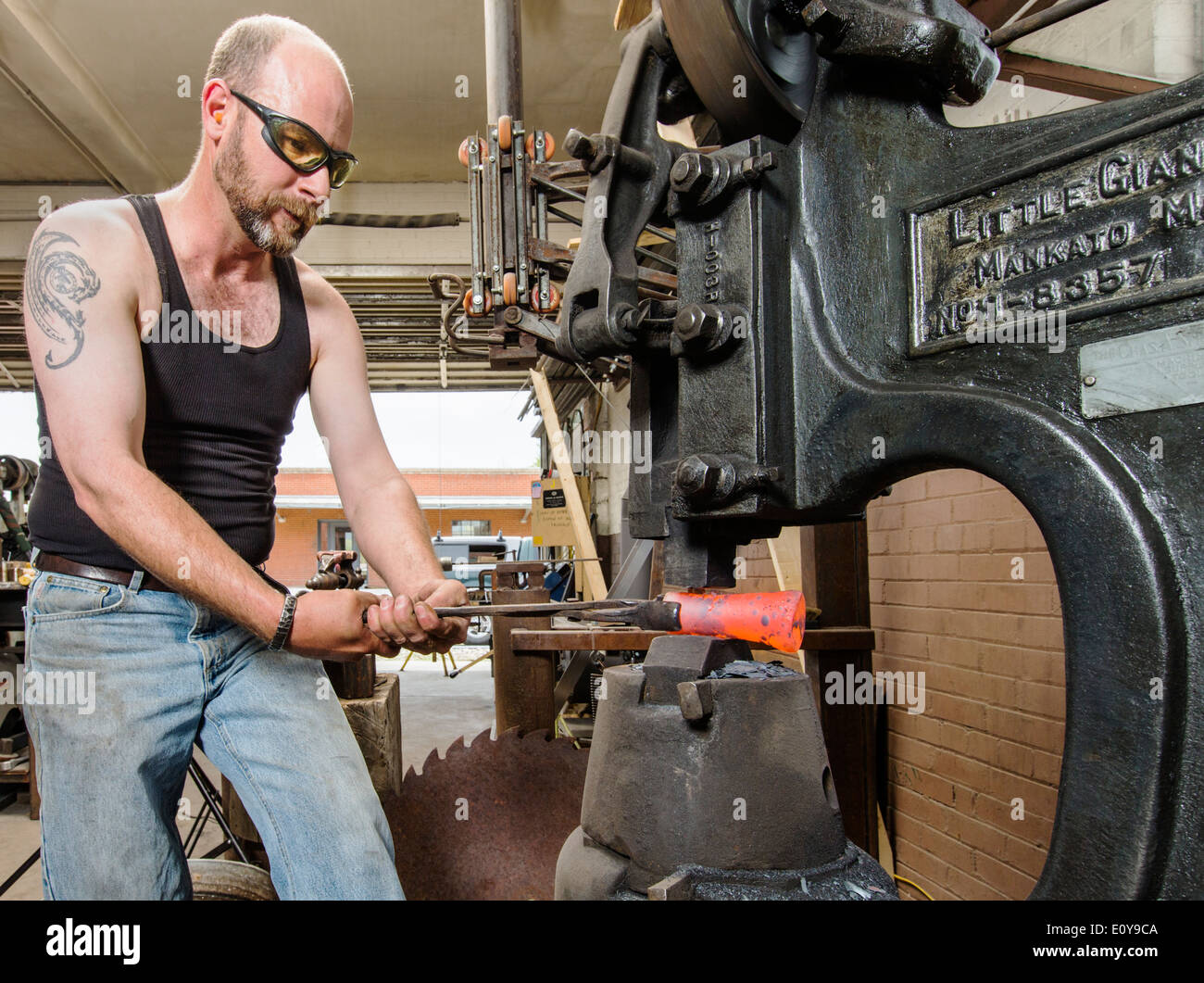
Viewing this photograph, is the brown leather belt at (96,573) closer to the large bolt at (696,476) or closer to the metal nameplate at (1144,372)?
the large bolt at (696,476)

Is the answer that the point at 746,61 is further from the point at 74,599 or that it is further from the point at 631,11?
the point at 631,11

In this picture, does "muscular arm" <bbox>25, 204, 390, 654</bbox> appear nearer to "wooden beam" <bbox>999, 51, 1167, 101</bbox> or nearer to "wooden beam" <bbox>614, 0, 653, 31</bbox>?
"wooden beam" <bbox>999, 51, 1167, 101</bbox>

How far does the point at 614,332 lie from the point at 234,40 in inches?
44.3

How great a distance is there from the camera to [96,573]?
59.8 inches

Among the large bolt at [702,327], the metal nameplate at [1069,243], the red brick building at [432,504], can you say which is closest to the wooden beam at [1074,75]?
the metal nameplate at [1069,243]

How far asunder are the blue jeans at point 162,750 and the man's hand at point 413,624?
28cm

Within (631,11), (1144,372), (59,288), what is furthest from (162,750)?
(631,11)

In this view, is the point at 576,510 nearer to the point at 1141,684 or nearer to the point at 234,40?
the point at 234,40

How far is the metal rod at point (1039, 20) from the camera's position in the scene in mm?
934

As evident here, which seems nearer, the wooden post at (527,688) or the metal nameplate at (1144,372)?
the metal nameplate at (1144,372)

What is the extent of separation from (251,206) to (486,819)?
2.21 metres

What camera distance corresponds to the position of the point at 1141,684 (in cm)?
72

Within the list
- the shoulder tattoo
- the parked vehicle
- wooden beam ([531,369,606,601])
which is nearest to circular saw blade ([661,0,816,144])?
the shoulder tattoo

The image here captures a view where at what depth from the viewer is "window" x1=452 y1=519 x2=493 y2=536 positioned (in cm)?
2072
